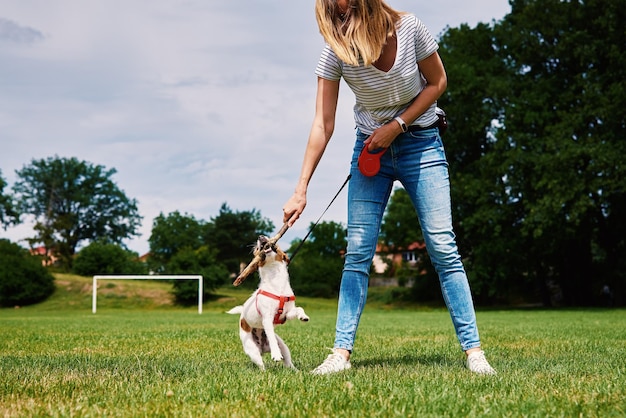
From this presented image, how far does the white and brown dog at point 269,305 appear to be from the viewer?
15.1 ft

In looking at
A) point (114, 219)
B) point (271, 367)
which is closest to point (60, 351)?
point (271, 367)

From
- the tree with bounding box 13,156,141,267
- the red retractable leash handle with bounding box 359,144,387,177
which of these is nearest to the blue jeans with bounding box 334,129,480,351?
the red retractable leash handle with bounding box 359,144,387,177

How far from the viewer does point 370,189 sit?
4879 millimetres

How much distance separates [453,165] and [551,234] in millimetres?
6365

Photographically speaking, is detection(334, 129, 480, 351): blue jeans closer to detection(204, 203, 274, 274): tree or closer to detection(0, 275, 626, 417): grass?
detection(0, 275, 626, 417): grass

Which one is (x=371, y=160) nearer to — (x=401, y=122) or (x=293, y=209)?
(x=401, y=122)

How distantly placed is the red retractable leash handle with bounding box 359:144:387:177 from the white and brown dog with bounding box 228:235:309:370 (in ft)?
2.88

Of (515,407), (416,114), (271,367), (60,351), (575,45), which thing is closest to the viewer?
(515,407)

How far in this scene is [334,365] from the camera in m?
4.61

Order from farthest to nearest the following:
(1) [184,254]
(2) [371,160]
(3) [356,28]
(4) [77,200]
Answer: (4) [77,200] → (1) [184,254] → (2) [371,160] → (3) [356,28]

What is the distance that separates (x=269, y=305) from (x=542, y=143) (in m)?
23.9

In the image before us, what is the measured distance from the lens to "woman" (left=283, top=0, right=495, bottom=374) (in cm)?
434

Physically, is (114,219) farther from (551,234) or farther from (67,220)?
(551,234)

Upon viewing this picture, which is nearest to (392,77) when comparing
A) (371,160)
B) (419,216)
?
(371,160)
